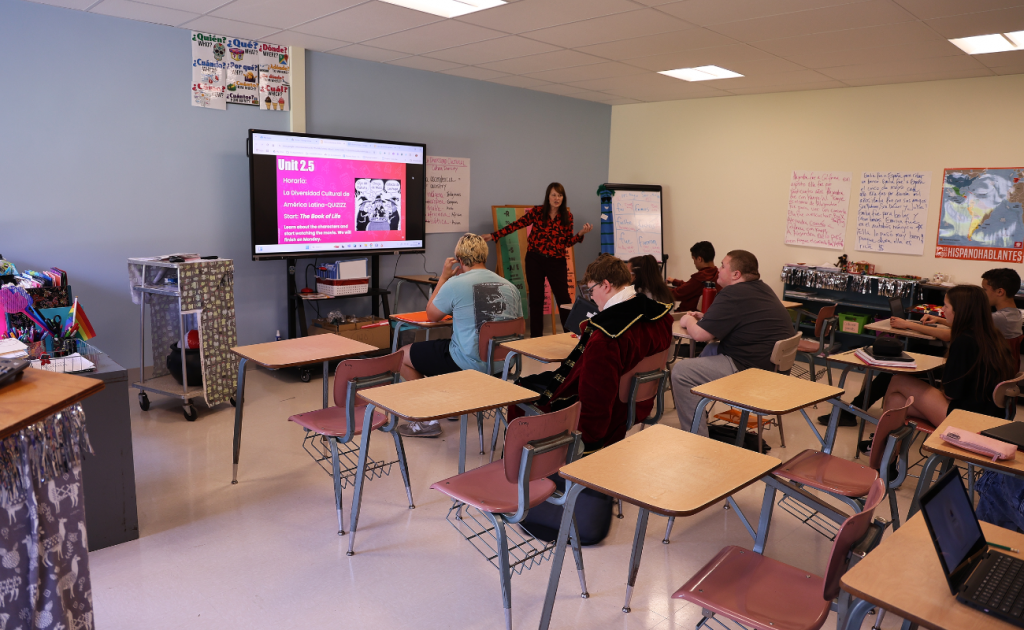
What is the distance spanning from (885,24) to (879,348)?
6.57 ft

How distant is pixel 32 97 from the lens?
14.1 ft

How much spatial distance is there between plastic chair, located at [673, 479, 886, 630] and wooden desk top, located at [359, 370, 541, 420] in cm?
97

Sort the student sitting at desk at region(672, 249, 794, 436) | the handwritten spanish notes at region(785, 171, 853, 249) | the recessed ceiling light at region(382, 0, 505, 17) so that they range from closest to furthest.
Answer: the student sitting at desk at region(672, 249, 794, 436) → the recessed ceiling light at region(382, 0, 505, 17) → the handwritten spanish notes at region(785, 171, 853, 249)

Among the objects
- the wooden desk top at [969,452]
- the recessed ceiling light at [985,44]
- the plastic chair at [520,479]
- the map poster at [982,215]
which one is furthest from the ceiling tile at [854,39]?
the plastic chair at [520,479]

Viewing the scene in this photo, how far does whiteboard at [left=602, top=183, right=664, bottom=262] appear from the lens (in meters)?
7.72

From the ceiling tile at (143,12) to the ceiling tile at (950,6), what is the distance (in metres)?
4.36

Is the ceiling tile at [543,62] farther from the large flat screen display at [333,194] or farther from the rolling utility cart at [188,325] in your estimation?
the rolling utility cart at [188,325]

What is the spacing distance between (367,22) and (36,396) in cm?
384

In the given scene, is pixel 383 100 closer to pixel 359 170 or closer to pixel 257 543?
pixel 359 170

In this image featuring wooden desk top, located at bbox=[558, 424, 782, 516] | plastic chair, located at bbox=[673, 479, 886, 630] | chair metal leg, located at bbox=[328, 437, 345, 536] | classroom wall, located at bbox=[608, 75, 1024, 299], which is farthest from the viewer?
classroom wall, located at bbox=[608, 75, 1024, 299]

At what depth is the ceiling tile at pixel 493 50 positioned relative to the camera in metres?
5.00

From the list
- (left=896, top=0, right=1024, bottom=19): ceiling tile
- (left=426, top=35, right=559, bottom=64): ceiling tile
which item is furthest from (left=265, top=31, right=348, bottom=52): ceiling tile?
(left=896, top=0, right=1024, bottom=19): ceiling tile

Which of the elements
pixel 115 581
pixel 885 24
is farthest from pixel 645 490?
pixel 885 24

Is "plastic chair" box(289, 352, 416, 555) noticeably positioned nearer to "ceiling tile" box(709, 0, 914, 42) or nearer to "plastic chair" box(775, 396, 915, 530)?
"plastic chair" box(775, 396, 915, 530)
